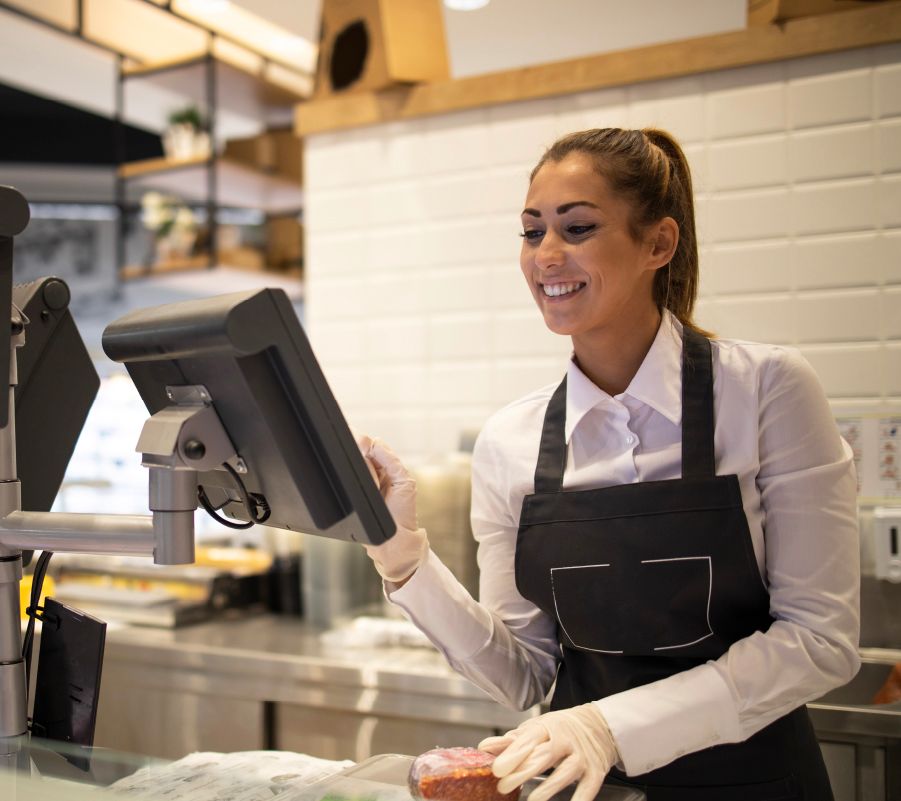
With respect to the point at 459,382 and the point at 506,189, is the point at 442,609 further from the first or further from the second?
the point at 506,189

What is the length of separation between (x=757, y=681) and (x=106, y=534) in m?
0.83

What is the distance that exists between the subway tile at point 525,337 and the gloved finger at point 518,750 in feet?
4.97

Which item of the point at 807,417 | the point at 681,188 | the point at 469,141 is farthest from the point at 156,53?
the point at 807,417

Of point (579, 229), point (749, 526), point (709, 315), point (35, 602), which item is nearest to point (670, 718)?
point (749, 526)

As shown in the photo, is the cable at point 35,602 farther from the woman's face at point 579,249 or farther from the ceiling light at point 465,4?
the ceiling light at point 465,4

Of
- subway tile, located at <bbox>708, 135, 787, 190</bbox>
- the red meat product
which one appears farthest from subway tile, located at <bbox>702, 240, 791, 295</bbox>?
the red meat product

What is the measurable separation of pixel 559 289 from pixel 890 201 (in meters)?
1.19

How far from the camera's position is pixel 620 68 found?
2395 mm

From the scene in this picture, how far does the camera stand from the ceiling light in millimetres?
3512

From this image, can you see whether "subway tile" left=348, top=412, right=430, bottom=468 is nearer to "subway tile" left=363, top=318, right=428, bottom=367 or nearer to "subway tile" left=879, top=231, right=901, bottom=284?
"subway tile" left=363, top=318, right=428, bottom=367

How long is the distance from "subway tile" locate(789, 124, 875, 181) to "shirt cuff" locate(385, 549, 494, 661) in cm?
143

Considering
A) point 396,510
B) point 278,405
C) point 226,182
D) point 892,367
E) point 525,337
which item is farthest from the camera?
A: point 226,182

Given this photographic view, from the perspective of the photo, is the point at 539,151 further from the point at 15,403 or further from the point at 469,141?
the point at 15,403

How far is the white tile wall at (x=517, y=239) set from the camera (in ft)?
7.17
